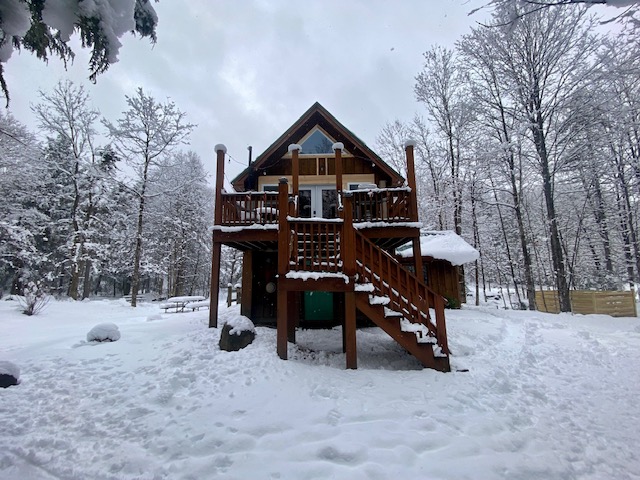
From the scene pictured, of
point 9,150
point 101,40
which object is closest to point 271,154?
point 101,40

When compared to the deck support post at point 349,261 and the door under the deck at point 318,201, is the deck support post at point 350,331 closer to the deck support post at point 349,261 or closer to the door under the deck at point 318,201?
the deck support post at point 349,261

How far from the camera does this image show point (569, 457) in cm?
284

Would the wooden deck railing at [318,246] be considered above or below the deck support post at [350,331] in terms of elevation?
above

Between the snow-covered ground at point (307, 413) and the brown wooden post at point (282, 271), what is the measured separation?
0.31 m

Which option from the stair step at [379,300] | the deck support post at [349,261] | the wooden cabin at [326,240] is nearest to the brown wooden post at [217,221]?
the wooden cabin at [326,240]

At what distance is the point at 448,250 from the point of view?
13.5 meters

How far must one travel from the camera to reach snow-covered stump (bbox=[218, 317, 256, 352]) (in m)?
5.88

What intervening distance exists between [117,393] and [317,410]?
2716mm

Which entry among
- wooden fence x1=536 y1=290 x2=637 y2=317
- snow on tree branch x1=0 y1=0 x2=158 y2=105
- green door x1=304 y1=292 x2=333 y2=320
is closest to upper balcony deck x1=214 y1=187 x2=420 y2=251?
green door x1=304 y1=292 x2=333 y2=320

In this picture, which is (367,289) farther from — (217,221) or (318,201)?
(318,201)

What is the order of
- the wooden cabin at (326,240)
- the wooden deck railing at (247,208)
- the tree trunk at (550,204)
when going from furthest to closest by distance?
the tree trunk at (550,204) → the wooden deck railing at (247,208) → the wooden cabin at (326,240)

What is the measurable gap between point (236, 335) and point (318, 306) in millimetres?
3996

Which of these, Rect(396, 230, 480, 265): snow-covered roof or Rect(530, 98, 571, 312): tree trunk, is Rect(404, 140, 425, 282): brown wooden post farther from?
Rect(530, 98, 571, 312): tree trunk

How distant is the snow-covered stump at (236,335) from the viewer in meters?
5.88
